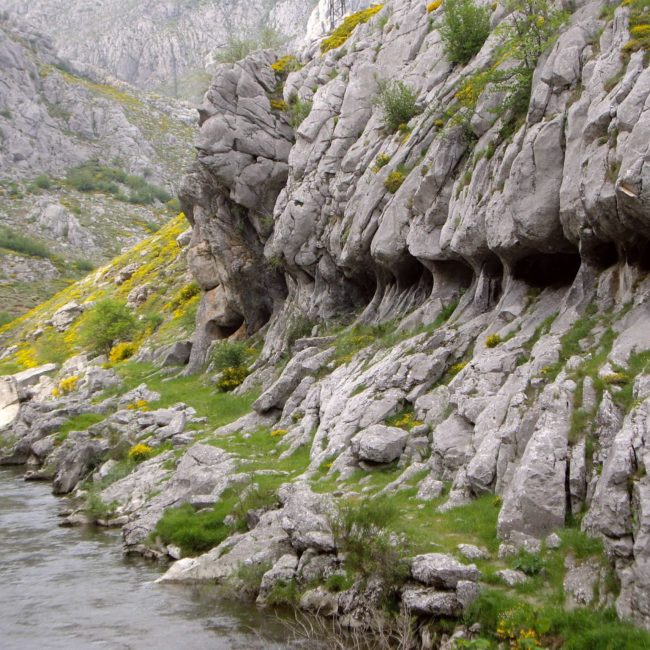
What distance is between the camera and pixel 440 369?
27953mm

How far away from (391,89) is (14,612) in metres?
36.2

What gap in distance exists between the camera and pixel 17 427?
191 feet

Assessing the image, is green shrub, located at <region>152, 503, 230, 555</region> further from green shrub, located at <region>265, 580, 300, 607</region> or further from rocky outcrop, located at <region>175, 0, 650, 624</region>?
green shrub, located at <region>265, 580, 300, 607</region>

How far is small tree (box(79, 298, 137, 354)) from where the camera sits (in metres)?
72.4

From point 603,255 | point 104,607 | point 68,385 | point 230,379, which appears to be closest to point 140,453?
point 230,379

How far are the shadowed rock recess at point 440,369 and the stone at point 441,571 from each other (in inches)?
2.7

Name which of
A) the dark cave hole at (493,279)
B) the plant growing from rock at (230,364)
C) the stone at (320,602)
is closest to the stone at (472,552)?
the stone at (320,602)

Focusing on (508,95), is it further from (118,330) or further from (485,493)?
(118,330)

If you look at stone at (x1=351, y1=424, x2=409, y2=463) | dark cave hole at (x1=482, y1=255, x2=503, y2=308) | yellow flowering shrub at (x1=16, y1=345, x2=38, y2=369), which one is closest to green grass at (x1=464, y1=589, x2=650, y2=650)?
stone at (x1=351, y1=424, x2=409, y2=463)

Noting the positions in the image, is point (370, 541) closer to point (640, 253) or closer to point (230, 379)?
point (640, 253)

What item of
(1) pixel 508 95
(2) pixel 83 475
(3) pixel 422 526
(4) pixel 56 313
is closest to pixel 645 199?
(3) pixel 422 526

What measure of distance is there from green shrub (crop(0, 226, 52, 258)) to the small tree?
62.0m

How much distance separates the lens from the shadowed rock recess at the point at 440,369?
55.5 feet

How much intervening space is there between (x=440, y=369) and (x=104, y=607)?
14972 millimetres
